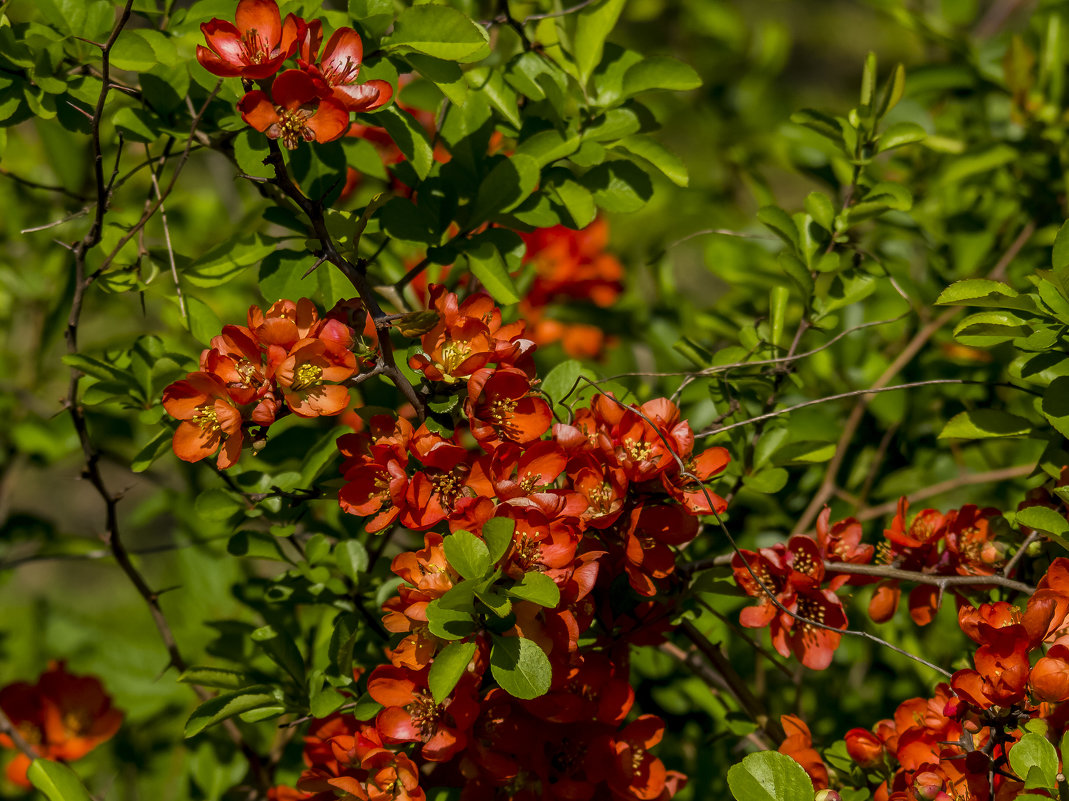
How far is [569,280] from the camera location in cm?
194

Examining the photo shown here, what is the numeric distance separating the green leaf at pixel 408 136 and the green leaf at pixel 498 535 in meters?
0.42

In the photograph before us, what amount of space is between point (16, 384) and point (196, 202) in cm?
57

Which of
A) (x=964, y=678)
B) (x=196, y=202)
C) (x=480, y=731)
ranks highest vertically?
(x=964, y=678)

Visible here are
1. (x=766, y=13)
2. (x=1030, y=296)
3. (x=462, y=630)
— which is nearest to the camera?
(x=462, y=630)

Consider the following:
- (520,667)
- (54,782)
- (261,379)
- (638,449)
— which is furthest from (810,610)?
(54,782)

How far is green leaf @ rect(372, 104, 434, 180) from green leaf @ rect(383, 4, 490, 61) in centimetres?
8

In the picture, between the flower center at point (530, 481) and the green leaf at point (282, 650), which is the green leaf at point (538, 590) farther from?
the green leaf at point (282, 650)

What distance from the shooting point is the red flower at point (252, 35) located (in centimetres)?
82

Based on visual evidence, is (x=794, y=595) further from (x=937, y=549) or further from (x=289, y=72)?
(x=289, y=72)

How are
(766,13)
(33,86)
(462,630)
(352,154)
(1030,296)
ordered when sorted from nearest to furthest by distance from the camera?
(462,630), (1030,296), (33,86), (352,154), (766,13)

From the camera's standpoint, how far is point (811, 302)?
3.83ft

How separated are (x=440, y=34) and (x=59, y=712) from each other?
1.17m

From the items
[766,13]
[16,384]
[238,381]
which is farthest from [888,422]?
[766,13]

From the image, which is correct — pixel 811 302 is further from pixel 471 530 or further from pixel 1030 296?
pixel 471 530
